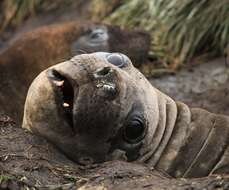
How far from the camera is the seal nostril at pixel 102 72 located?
4995 millimetres

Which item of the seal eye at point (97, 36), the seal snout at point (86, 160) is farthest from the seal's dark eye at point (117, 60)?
the seal eye at point (97, 36)

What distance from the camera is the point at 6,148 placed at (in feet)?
15.7

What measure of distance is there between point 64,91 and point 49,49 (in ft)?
14.4

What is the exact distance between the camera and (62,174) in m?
4.49

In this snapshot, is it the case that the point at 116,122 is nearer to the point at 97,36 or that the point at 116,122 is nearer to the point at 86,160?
the point at 86,160

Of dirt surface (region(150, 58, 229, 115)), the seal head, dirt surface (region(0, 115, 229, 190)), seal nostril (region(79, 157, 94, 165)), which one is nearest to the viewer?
dirt surface (region(0, 115, 229, 190))

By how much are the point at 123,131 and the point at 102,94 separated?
1.11ft

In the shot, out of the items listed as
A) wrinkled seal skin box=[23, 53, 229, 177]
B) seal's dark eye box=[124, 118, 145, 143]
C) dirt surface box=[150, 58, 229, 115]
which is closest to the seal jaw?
wrinkled seal skin box=[23, 53, 229, 177]

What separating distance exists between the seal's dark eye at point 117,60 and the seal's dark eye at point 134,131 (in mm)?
430

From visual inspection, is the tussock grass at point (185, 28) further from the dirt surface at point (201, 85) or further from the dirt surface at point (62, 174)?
the dirt surface at point (62, 174)

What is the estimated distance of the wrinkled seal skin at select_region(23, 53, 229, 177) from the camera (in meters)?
4.96

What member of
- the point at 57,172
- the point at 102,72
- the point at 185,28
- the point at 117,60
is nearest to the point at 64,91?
the point at 102,72

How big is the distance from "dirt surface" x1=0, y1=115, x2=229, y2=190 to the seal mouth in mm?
231

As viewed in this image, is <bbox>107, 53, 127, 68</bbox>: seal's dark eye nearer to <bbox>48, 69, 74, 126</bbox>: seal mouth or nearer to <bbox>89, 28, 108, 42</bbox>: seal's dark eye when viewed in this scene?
<bbox>48, 69, 74, 126</bbox>: seal mouth
